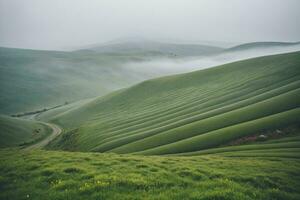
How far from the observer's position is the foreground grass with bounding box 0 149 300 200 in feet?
59.9

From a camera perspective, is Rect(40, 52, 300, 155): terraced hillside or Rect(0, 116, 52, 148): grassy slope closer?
Rect(40, 52, 300, 155): terraced hillside

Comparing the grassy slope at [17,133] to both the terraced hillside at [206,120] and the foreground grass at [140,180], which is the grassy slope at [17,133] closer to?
the terraced hillside at [206,120]

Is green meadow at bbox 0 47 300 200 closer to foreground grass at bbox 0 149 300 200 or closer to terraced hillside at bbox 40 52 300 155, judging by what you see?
foreground grass at bbox 0 149 300 200

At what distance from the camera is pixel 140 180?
2028 cm

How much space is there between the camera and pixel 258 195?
18.5m

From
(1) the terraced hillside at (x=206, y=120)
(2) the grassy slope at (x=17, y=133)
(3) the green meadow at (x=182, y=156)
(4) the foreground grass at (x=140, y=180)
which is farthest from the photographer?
(2) the grassy slope at (x=17, y=133)

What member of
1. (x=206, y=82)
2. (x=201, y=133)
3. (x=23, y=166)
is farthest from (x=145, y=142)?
(x=206, y=82)

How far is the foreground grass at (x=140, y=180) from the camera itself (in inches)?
719


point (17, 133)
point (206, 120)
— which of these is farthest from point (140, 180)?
point (17, 133)

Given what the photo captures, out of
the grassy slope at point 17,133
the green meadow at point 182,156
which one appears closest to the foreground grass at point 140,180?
the green meadow at point 182,156

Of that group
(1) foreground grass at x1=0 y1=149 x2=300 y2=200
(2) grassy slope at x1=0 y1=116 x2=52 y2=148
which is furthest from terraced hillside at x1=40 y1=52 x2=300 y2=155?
(1) foreground grass at x1=0 y1=149 x2=300 y2=200

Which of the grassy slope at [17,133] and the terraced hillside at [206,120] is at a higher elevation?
the terraced hillside at [206,120]

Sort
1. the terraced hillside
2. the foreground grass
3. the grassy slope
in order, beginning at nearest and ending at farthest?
the foreground grass → the terraced hillside → the grassy slope

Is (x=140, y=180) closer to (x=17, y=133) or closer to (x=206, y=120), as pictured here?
(x=206, y=120)
